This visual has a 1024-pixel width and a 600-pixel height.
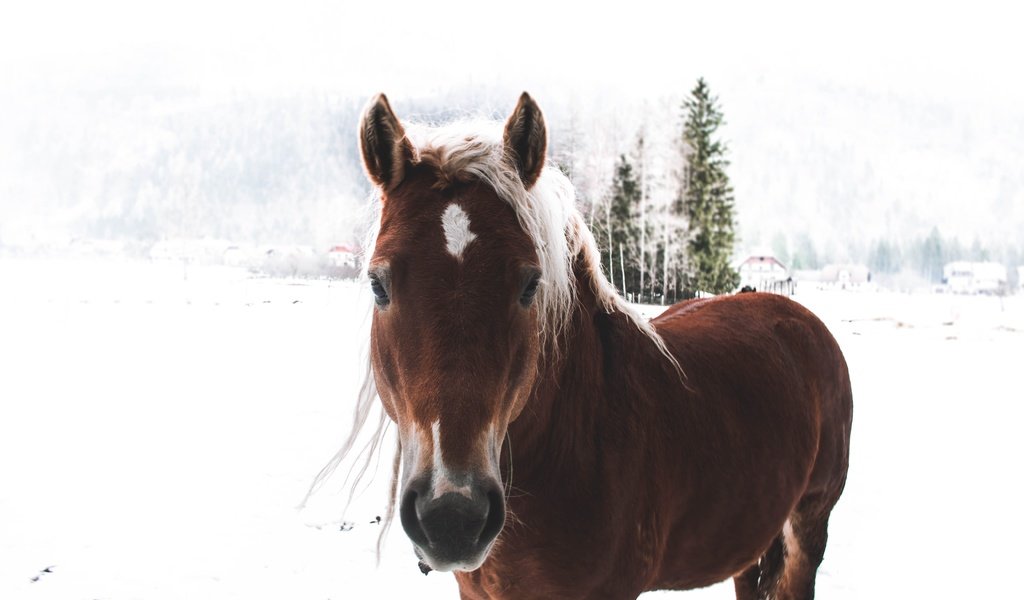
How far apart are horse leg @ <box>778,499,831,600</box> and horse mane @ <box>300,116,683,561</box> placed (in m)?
Result: 1.65

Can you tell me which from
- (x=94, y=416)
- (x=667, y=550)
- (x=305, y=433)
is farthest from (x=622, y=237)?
(x=667, y=550)

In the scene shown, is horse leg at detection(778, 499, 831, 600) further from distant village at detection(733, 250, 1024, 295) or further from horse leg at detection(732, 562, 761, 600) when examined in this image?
distant village at detection(733, 250, 1024, 295)

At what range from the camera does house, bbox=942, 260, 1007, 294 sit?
4031 cm

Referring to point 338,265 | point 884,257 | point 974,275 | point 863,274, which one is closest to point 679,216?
point 338,265

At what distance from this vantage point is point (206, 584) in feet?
14.0

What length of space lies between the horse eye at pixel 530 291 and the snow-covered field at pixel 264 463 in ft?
2.66

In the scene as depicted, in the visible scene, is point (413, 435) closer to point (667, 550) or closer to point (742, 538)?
point (667, 550)

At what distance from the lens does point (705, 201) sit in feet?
71.9

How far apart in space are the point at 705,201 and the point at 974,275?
33086 mm

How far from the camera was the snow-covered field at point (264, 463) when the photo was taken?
14.7ft

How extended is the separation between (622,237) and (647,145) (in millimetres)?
3580

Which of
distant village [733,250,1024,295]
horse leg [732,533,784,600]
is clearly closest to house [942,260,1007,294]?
distant village [733,250,1024,295]

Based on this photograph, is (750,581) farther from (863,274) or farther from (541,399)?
(863,274)

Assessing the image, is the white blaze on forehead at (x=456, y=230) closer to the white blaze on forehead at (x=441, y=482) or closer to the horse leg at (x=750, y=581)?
the white blaze on forehead at (x=441, y=482)
